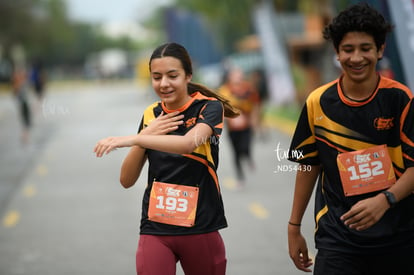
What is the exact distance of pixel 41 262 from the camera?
712 centimetres

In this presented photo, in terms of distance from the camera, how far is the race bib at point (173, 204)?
11.8ft

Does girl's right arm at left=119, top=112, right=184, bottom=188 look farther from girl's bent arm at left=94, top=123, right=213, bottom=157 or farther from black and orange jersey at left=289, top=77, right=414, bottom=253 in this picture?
black and orange jersey at left=289, top=77, right=414, bottom=253

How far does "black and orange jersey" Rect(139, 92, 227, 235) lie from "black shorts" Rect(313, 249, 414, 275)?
669 millimetres

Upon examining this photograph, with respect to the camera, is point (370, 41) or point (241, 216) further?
point (241, 216)

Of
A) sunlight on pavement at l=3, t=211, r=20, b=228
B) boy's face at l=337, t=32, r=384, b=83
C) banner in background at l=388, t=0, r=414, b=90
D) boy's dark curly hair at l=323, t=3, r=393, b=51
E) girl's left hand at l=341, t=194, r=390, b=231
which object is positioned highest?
banner in background at l=388, t=0, r=414, b=90

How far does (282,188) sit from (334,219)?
7.90 meters

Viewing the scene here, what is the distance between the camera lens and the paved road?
23.0 feet

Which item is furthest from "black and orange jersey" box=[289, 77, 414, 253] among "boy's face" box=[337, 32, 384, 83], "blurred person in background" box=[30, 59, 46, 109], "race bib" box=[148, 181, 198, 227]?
"blurred person in background" box=[30, 59, 46, 109]

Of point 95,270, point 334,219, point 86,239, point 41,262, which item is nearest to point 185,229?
point 334,219

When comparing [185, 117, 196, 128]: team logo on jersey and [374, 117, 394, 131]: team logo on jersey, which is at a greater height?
[185, 117, 196, 128]: team logo on jersey

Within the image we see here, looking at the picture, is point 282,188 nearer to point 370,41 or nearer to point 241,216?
point 241,216

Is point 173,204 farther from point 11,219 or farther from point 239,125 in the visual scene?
point 239,125

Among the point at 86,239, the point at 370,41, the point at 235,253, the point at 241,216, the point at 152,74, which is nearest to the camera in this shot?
the point at 370,41

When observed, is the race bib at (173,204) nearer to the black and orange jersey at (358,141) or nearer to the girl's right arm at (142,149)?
the girl's right arm at (142,149)
